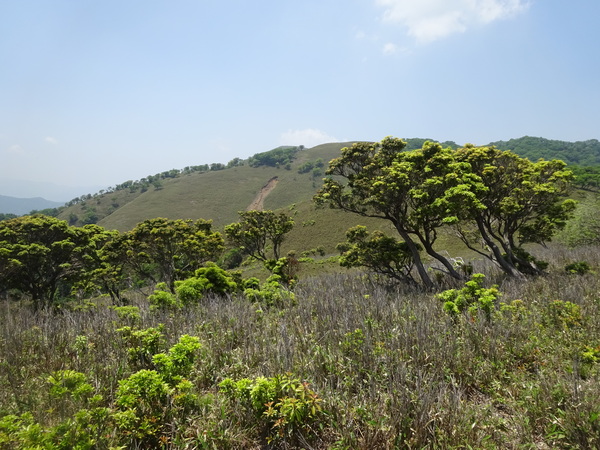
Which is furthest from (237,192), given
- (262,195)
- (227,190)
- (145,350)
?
(145,350)

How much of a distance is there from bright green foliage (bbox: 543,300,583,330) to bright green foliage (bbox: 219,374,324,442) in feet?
15.5

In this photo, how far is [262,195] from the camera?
121188 mm

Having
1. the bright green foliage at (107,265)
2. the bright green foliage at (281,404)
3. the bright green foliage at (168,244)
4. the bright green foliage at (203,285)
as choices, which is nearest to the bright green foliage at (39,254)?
the bright green foliage at (107,265)

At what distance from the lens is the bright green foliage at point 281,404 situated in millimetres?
2681

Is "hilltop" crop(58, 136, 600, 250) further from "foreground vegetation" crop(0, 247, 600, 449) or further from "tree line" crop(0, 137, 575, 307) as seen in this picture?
"foreground vegetation" crop(0, 247, 600, 449)

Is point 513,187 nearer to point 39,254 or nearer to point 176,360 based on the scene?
point 176,360

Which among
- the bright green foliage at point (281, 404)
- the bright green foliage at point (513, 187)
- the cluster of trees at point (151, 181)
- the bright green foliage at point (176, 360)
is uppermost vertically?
the cluster of trees at point (151, 181)

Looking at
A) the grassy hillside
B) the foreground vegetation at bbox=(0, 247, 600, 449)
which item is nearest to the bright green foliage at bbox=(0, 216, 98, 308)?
the foreground vegetation at bbox=(0, 247, 600, 449)

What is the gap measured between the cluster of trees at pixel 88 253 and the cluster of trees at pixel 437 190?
5.74 meters

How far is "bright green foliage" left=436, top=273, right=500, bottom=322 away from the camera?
556 cm

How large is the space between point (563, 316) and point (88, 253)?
17.3 metres

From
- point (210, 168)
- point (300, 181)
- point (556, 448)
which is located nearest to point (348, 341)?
point (556, 448)

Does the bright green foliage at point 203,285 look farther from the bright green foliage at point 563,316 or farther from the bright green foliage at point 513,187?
the bright green foliage at point 513,187

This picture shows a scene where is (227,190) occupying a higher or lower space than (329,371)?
higher
